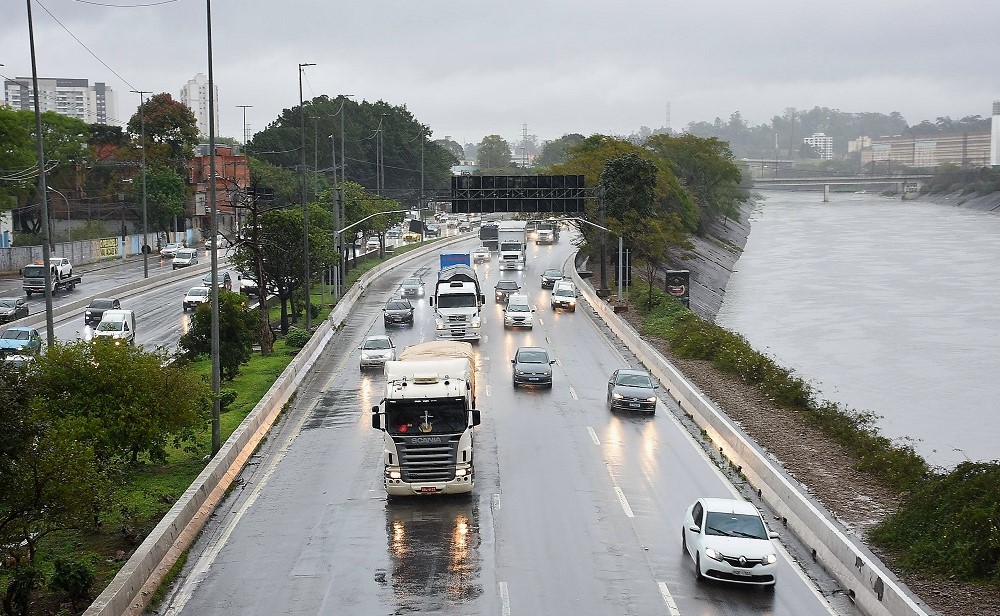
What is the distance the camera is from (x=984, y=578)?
1967 centimetres

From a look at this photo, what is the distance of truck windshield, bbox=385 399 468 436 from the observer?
24.8 meters

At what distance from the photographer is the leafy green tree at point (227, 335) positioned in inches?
1810

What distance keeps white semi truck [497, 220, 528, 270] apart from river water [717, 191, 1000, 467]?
19.0 metres

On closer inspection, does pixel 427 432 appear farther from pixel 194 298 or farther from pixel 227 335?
pixel 194 298

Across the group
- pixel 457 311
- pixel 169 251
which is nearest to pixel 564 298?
pixel 457 311

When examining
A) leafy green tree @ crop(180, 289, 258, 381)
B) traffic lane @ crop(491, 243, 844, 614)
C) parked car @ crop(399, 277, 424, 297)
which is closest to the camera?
traffic lane @ crop(491, 243, 844, 614)

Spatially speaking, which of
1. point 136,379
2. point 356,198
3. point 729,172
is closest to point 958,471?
point 136,379

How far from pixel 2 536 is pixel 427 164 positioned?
158757 millimetres

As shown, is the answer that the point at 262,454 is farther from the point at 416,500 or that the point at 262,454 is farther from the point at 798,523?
the point at 798,523

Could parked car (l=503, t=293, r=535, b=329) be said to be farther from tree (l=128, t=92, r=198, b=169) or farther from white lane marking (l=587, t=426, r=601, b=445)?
tree (l=128, t=92, r=198, b=169)

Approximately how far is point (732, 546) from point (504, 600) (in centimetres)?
438

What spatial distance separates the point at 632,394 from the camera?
37.2m

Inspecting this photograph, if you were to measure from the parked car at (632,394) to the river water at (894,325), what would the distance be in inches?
479

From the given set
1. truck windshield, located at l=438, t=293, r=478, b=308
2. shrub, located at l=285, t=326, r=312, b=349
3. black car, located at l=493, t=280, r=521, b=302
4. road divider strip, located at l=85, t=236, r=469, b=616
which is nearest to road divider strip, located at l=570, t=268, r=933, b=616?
road divider strip, located at l=85, t=236, r=469, b=616
